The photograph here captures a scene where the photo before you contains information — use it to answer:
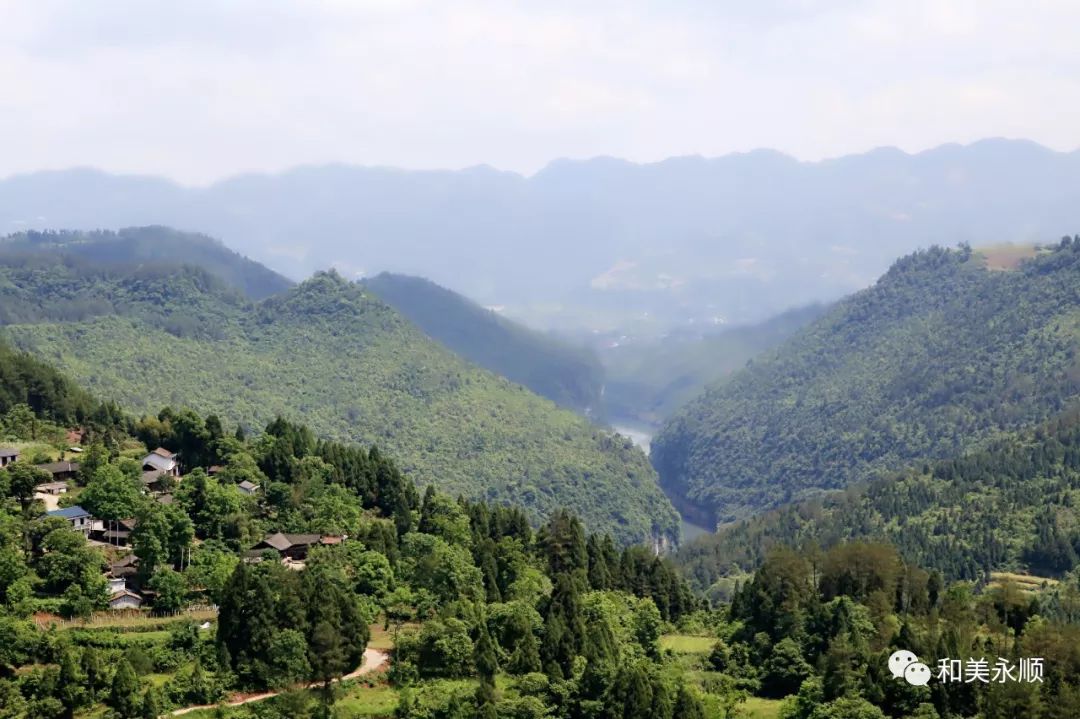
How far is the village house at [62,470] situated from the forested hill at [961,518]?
145ft

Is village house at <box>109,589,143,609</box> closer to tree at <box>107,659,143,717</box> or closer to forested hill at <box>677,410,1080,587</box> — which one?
tree at <box>107,659,143,717</box>

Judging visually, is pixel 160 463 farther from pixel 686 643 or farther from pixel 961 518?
pixel 961 518

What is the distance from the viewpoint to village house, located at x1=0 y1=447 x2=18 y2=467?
186 feet

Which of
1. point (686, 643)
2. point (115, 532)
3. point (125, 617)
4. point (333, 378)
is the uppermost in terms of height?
point (115, 532)

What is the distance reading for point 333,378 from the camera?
14325 centimetres

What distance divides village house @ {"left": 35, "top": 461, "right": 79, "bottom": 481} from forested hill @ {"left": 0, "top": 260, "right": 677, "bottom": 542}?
5897cm

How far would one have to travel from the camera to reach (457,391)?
14638 centimetres

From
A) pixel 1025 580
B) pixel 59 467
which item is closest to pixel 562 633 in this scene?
pixel 59 467

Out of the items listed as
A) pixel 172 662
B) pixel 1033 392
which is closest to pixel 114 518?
pixel 172 662

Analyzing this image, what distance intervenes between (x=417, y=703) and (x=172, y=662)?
8.65 m

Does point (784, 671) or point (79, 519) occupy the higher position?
point (79, 519)

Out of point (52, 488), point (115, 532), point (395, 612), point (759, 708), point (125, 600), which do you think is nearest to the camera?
point (759, 708)

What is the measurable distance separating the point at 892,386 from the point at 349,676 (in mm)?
120151

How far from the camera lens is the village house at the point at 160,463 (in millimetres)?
59969
